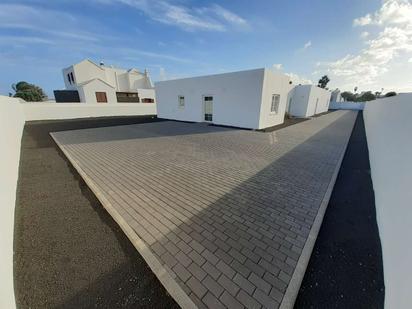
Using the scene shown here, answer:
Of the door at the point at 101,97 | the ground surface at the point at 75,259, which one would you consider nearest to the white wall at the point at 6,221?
the ground surface at the point at 75,259

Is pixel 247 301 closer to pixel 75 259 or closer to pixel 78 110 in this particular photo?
pixel 75 259

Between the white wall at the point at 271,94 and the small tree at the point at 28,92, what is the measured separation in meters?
40.3

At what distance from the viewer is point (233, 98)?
11562 mm

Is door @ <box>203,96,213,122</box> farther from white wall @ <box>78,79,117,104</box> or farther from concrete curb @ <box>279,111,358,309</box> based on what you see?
white wall @ <box>78,79,117,104</box>

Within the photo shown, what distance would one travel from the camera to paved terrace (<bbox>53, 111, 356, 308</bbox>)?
195 centimetres

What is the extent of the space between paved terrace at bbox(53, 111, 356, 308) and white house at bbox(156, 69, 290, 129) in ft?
16.8

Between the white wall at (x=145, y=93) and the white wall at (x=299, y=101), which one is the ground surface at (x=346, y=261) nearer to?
the white wall at (x=299, y=101)

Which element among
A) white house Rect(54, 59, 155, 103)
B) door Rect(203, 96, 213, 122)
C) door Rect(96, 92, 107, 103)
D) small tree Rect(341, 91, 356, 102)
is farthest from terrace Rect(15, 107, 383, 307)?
small tree Rect(341, 91, 356, 102)

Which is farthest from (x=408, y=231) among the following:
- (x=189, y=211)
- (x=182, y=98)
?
(x=182, y=98)

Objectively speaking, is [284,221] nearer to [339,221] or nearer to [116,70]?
[339,221]

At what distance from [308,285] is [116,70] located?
1672 inches

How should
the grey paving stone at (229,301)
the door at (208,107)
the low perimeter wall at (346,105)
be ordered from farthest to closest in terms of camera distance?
the low perimeter wall at (346,105) < the door at (208,107) < the grey paving stone at (229,301)

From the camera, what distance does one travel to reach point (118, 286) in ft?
6.26

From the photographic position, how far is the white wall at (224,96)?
419 inches
